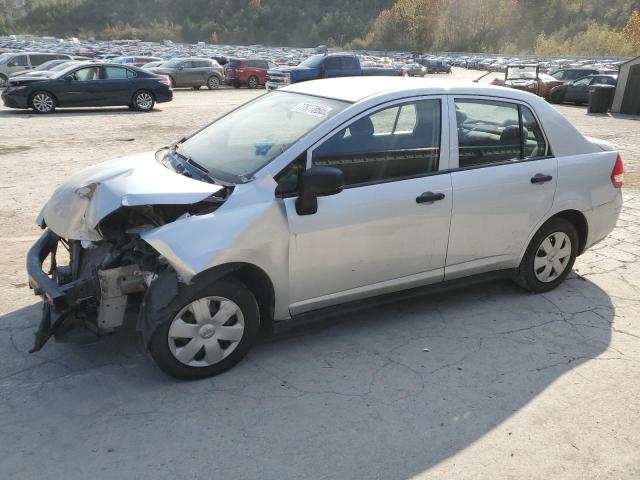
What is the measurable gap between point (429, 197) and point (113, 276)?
2091 millimetres

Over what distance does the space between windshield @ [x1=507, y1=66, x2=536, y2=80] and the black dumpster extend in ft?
14.1

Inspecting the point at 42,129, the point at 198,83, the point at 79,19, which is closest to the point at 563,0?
the point at 79,19

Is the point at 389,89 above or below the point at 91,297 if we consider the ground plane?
above

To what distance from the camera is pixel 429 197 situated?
398 centimetres

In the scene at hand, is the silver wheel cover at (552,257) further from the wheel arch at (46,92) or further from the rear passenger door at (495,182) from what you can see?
the wheel arch at (46,92)

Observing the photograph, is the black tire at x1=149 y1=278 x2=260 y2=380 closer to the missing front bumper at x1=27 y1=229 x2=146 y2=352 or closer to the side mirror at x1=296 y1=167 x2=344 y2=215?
the missing front bumper at x1=27 y1=229 x2=146 y2=352

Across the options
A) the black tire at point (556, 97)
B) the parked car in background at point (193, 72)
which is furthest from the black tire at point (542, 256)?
the parked car in background at point (193, 72)

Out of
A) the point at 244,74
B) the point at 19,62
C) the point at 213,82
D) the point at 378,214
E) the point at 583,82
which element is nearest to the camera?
the point at 378,214

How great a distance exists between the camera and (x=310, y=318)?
3.78m

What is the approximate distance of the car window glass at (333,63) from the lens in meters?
23.1

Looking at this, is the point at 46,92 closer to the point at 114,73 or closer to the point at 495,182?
the point at 114,73

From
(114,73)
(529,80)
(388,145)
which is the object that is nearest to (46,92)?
(114,73)

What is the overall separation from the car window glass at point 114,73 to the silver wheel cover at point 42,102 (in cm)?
181

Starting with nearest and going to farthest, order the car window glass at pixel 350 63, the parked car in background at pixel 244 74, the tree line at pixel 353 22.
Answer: the car window glass at pixel 350 63
the parked car in background at pixel 244 74
the tree line at pixel 353 22
